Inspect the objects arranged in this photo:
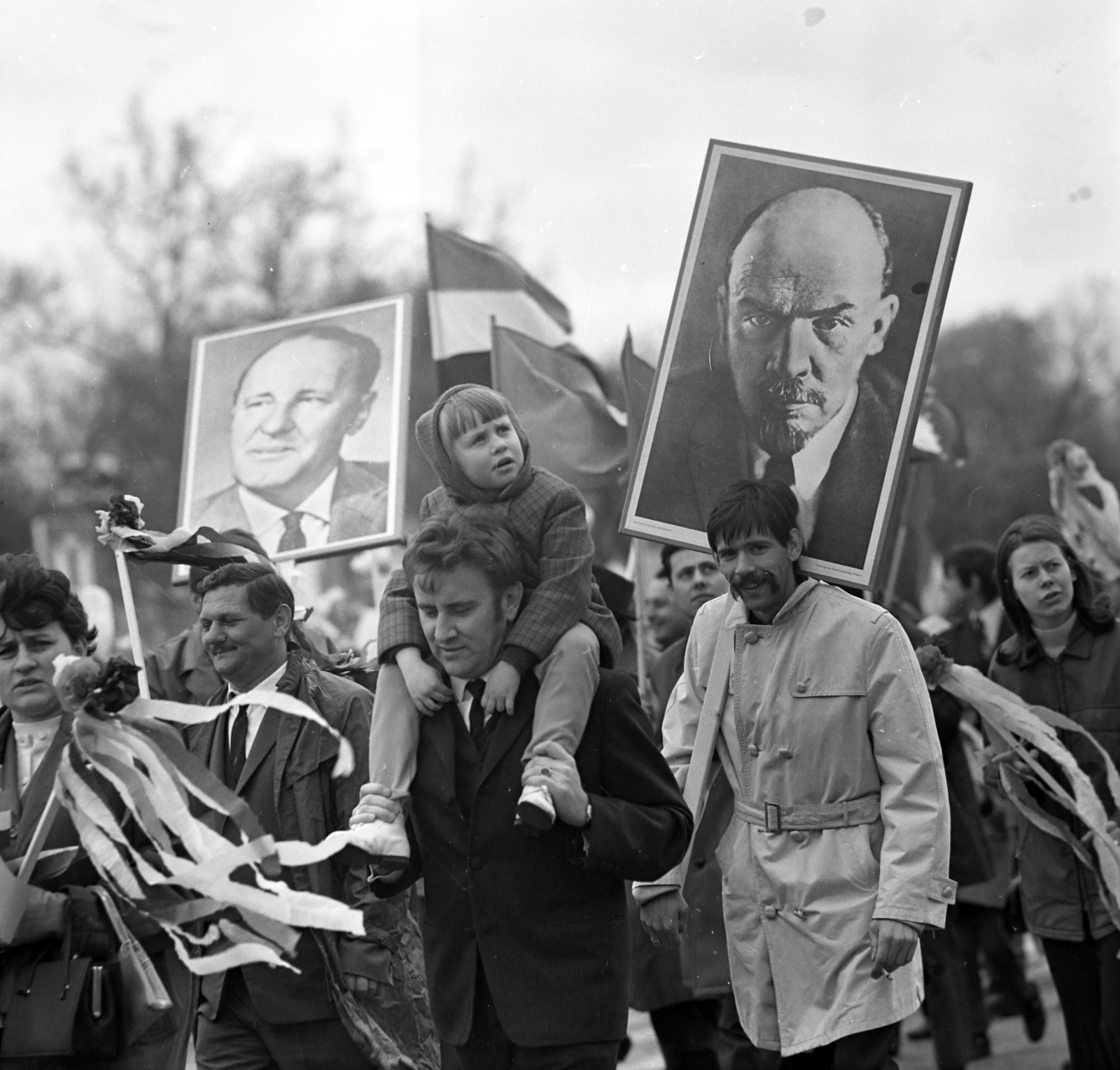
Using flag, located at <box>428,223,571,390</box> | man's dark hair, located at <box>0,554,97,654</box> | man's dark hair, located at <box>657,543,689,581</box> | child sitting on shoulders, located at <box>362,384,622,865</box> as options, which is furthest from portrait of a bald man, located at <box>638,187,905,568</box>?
flag, located at <box>428,223,571,390</box>

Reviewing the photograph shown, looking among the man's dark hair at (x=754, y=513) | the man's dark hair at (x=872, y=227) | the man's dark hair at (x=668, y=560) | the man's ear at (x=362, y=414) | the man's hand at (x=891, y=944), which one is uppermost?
the man's dark hair at (x=872, y=227)

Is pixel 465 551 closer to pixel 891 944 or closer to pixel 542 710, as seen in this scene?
pixel 542 710

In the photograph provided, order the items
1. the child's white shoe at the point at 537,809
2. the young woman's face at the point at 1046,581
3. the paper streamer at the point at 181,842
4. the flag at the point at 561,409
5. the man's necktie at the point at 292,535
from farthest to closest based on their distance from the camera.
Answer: the flag at the point at 561,409, the man's necktie at the point at 292,535, the young woman's face at the point at 1046,581, the paper streamer at the point at 181,842, the child's white shoe at the point at 537,809

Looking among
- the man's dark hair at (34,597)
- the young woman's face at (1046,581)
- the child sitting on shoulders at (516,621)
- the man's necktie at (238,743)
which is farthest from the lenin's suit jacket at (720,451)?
the man's dark hair at (34,597)

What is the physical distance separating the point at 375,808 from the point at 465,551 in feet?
2.09

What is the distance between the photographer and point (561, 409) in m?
7.61

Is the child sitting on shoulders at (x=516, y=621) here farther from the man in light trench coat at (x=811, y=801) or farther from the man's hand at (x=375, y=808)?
the man in light trench coat at (x=811, y=801)

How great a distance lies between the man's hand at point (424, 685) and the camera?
4.16m

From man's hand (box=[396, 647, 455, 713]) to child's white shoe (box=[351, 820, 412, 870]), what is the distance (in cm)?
29

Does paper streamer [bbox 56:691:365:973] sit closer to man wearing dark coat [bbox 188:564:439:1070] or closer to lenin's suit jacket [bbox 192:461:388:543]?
man wearing dark coat [bbox 188:564:439:1070]

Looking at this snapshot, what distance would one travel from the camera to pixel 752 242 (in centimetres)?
507

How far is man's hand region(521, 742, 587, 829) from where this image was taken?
151 inches

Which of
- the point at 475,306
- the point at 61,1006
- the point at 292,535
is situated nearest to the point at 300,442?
the point at 292,535

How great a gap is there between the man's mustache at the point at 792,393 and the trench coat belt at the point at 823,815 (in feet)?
3.77
